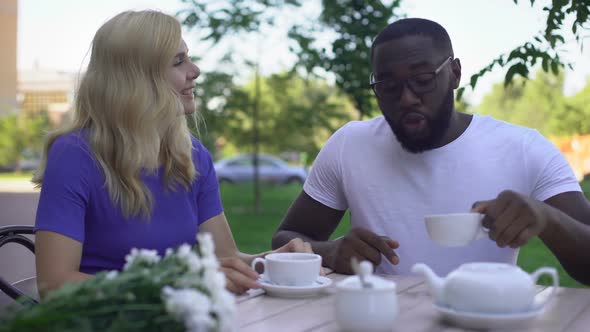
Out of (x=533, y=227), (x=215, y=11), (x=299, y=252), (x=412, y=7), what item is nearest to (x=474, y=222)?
(x=533, y=227)

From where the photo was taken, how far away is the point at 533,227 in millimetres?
1763

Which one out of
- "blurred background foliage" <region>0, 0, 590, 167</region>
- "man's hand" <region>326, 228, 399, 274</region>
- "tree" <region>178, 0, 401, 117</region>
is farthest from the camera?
"tree" <region>178, 0, 401, 117</region>

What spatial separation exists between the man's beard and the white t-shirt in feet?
0.13

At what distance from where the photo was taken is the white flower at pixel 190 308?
105cm

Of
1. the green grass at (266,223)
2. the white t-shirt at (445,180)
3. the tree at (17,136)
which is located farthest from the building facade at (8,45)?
the tree at (17,136)

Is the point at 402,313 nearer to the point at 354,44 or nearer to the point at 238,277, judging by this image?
the point at 238,277

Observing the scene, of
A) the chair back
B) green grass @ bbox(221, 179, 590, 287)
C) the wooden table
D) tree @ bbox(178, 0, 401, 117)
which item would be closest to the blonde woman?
the chair back

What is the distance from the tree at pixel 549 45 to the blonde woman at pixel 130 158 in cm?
129

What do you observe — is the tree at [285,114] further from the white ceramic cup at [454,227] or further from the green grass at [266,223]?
the white ceramic cup at [454,227]

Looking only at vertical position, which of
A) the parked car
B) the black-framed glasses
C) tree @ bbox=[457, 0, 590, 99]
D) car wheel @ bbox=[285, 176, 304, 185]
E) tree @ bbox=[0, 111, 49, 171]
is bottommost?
tree @ bbox=[0, 111, 49, 171]

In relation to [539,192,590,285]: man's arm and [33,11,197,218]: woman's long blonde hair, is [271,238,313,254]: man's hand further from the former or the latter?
[539,192,590,285]: man's arm

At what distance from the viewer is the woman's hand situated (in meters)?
1.79

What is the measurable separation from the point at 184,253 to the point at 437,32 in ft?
5.23

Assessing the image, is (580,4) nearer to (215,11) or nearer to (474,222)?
(474,222)
